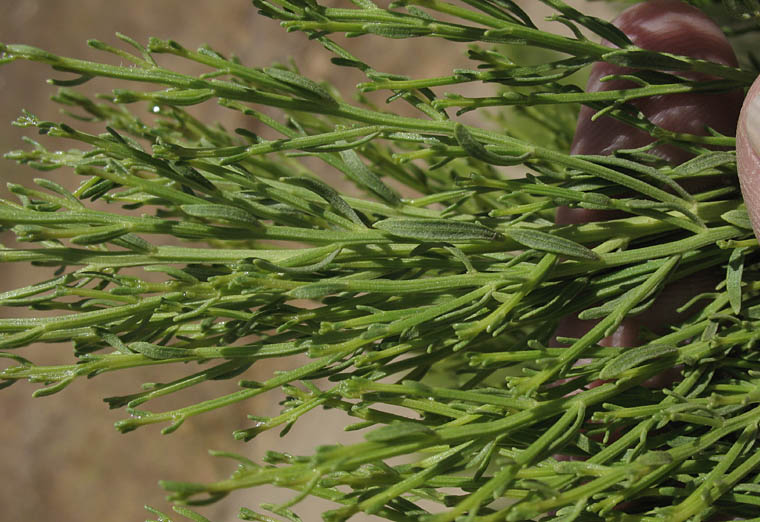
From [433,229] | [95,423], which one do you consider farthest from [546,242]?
[95,423]

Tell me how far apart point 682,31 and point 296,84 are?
39 centimetres

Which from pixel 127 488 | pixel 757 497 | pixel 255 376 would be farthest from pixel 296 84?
pixel 127 488

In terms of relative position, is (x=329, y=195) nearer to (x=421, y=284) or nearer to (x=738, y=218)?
(x=421, y=284)

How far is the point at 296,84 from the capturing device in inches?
13.1

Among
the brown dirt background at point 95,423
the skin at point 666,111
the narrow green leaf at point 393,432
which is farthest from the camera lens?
the brown dirt background at point 95,423

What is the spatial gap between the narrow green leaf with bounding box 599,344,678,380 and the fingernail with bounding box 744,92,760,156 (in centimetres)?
15

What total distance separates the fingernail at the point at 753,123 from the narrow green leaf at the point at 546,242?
152mm

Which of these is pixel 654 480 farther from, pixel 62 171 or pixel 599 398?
pixel 62 171

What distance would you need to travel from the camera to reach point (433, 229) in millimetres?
335

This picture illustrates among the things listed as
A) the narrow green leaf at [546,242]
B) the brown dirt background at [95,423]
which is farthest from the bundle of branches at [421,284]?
the brown dirt background at [95,423]

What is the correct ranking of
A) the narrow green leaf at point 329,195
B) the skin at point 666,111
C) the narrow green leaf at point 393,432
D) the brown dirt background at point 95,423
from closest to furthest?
the narrow green leaf at point 393,432, the narrow green leaf at point 329,195, the skin at point 666,111, the brown dirt background at point 95,423

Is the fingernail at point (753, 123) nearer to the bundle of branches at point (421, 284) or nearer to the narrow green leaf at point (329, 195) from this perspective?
the bundle of branches at point (421, 284)

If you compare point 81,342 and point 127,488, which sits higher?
point 81,342

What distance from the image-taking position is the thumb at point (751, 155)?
1.30 ft
